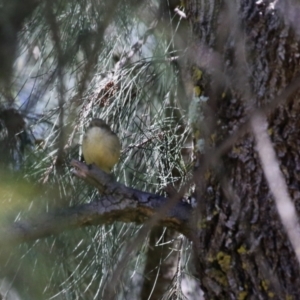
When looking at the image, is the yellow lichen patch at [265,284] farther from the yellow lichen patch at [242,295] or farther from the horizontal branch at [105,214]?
the horizontal branch at [105,214]

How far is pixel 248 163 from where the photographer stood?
4.59 ft

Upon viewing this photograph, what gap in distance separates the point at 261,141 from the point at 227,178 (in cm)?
12

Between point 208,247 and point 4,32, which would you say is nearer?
point 4,32

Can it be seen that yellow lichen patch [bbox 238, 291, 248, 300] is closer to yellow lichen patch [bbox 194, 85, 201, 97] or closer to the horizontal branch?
the horizontal branch

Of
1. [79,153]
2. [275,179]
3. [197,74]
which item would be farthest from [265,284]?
[79,153]

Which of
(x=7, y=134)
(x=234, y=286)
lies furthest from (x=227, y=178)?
(x=7, y=134)

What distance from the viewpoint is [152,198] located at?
149 centimetres

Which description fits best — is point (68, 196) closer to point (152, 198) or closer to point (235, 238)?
point (152, 198)

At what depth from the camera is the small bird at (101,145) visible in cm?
198

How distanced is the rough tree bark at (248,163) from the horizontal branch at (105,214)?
0.24 ft

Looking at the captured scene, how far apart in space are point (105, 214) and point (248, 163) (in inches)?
13.0

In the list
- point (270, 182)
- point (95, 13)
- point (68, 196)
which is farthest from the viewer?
point (68, 196)

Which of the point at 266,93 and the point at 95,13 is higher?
the point at 95,13

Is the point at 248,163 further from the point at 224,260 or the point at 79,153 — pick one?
the point at 79,153
